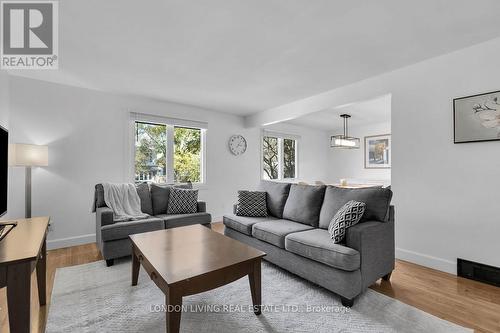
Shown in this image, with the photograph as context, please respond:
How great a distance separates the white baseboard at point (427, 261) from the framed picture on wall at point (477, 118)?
1.31 m

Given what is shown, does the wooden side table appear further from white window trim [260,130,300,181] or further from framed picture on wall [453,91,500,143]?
white window trim [260,130,300,181]

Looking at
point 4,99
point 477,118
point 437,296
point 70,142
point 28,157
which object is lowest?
point 437,296

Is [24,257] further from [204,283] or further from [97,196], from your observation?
[97,196]

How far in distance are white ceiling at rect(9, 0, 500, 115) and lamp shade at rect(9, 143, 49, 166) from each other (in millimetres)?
974

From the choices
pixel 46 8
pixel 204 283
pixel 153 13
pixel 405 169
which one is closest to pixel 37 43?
pixel 46 8

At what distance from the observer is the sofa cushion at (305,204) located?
2.86m

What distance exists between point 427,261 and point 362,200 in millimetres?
1173

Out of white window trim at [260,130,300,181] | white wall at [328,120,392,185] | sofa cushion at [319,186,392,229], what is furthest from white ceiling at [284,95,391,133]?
sofa cushion at [319,186,392,229]

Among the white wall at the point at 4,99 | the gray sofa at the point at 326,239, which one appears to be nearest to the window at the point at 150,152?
the white wall at the point at 4,99

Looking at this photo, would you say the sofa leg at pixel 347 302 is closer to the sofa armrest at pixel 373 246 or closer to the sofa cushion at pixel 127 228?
the sofa armrest at pixel 373 246

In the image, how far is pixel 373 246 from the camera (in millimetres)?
2105

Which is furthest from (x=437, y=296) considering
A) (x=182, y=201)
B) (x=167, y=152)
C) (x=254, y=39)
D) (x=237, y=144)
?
(x=167, y=152)

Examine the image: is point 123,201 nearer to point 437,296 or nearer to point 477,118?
point 437,296

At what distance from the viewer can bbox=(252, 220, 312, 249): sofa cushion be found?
2490 mm
